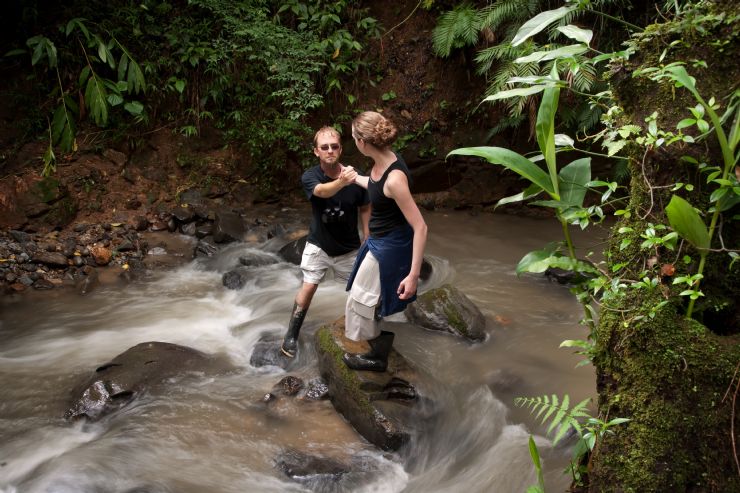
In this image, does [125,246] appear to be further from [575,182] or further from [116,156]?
[575,182]

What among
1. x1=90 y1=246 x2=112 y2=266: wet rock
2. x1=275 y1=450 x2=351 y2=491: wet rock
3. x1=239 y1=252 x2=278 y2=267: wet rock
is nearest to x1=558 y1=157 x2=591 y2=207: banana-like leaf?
x1=275 y1=450 x2=351 y2=491: wet rock

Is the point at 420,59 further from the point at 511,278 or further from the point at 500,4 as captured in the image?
the point at 511,278

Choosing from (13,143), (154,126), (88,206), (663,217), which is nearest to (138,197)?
(88,206)

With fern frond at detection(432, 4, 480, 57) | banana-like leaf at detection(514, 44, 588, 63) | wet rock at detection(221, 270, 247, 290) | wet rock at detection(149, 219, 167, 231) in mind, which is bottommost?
wet rock at detection(221, 270, 247, 290)

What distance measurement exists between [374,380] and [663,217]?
2.36m

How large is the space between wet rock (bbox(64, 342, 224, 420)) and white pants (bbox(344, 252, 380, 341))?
1.58 meters

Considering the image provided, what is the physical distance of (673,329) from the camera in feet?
6.61

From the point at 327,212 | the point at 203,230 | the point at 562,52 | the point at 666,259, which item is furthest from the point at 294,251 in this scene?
the point at 666,259

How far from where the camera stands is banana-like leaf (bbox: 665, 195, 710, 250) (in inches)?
73.5

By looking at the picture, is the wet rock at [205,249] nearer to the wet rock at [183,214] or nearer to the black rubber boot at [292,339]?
the wet rock at [183,214]

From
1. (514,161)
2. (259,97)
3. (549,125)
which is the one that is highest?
(259,97)

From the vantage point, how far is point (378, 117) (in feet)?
11.1

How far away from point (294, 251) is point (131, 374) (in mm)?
2959

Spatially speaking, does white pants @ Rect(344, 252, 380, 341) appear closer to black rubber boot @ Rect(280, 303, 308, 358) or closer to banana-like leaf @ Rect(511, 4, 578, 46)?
black rubber boot @ Rect(280, 303, 308, 358)
